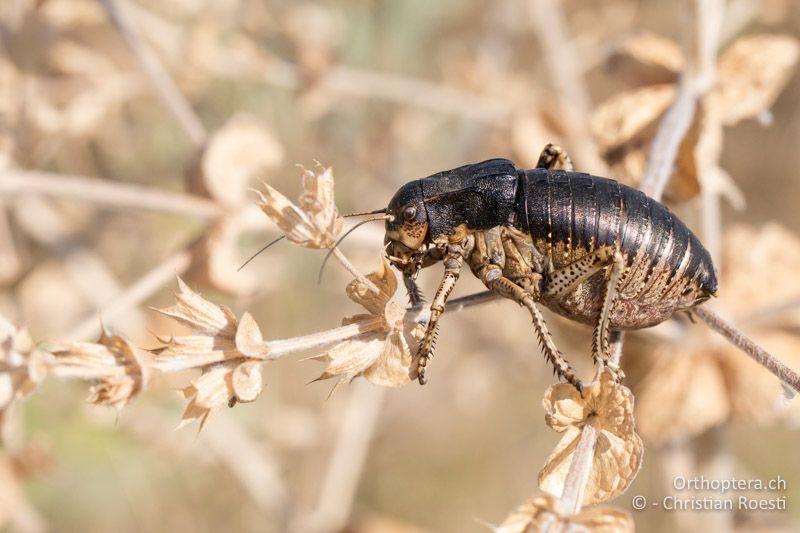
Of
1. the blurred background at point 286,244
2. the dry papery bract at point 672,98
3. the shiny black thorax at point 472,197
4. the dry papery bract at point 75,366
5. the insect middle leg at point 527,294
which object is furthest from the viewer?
the blurred background at point 286,244

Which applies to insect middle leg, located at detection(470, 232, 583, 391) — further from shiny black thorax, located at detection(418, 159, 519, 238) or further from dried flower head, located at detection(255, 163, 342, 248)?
dried flower head, located at detection(255, 163, 342, 248)

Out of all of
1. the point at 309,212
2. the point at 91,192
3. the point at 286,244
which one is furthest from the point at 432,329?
the point at 286,244

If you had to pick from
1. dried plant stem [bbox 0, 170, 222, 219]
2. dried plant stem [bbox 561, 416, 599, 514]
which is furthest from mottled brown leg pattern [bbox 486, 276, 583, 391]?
dried plant stem [bbox 0, 170, 222, 219]

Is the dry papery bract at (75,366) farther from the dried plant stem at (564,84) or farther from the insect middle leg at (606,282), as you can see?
the dried plant stem at (564,84)

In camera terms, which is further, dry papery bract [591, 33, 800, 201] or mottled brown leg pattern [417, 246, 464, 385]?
dry papery bract [591, 33, 800, 201]

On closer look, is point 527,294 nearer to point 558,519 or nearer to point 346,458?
point 558,519

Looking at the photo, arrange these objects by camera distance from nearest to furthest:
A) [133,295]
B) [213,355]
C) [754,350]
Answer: [213,355]
[754,350]
[133,295]

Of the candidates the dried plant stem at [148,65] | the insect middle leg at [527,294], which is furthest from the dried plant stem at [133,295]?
the insect middle leg at [527,294]
